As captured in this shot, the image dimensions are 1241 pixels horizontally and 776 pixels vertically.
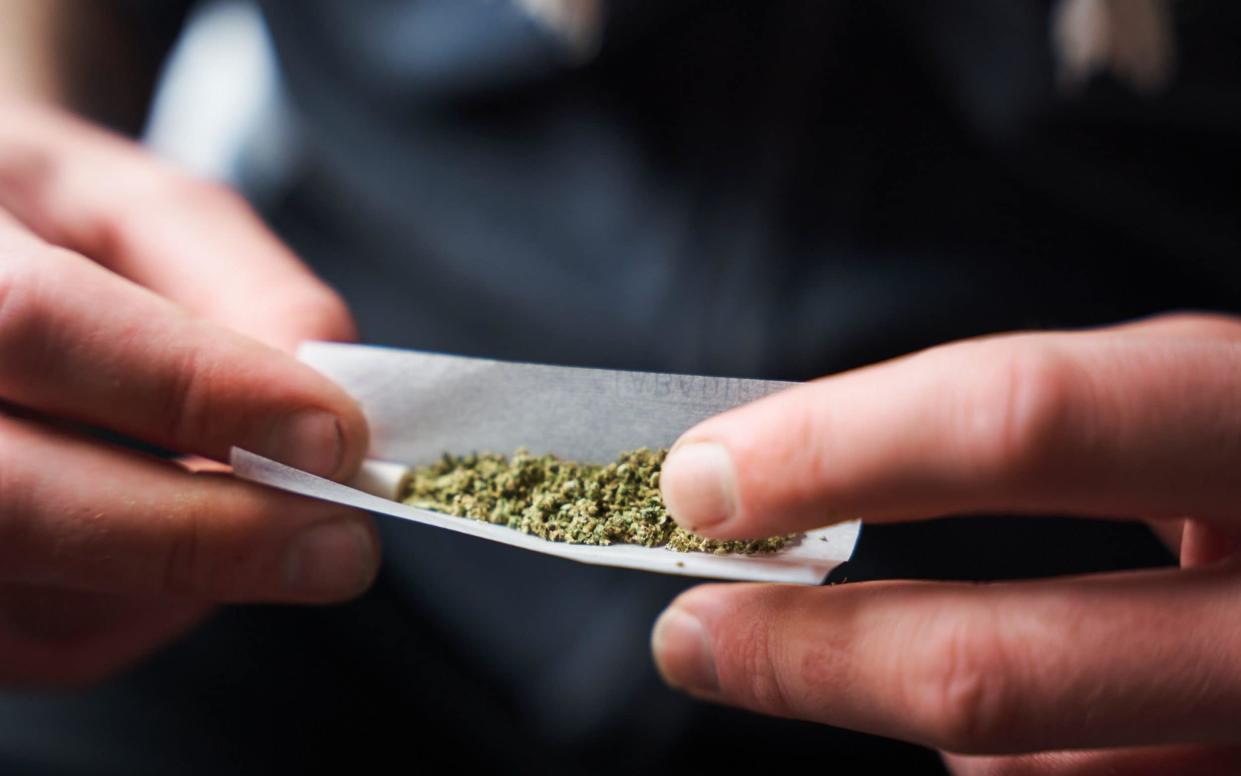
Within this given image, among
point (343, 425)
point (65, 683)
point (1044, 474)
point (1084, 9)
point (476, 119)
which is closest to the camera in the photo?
point (1044, 474)

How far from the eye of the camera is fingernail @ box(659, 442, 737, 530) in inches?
25.7

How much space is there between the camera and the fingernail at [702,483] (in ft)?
2.14

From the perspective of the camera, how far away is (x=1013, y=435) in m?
0.58

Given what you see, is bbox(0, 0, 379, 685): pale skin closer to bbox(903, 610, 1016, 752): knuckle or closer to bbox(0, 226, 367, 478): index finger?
bbox(0, 226, 367, 478): index finger

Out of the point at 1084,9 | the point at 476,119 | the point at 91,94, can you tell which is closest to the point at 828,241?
the point at 1084,9

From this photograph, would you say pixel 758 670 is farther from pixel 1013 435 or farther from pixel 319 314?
pixel 319 314

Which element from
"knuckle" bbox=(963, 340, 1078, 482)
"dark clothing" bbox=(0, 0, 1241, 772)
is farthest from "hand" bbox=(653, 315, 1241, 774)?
"dark clothing" bbox=(0, 0, 1241, 772)

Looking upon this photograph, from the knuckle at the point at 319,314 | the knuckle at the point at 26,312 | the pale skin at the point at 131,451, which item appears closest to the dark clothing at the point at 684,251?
the knuckle at the point at 319,314

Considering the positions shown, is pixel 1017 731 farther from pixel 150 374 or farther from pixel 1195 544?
pixel 150 374

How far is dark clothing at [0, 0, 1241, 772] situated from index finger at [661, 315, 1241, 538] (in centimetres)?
59

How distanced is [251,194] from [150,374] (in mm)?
901

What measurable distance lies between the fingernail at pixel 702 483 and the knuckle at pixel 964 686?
8.3 inches

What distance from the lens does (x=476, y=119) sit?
1489 mm

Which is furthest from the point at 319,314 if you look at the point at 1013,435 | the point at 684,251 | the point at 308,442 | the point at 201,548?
the point at 1013,435
